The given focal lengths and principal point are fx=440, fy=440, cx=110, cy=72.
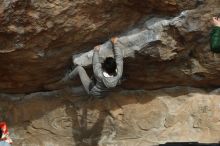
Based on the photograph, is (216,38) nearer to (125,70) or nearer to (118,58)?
(118,58)

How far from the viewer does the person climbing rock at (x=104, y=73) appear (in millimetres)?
3594

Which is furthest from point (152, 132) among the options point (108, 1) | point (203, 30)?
point (108, 1)

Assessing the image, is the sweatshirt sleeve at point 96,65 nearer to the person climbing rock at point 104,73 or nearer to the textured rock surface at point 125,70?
the person climbing rock at point 104,73

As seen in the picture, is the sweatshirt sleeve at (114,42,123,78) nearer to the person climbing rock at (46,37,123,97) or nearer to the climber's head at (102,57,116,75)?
the person climbing rock at (46,37,123,97)

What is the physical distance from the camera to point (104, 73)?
370 cm

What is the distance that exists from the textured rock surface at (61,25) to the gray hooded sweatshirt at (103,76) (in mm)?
168

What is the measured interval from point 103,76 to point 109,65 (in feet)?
0.47

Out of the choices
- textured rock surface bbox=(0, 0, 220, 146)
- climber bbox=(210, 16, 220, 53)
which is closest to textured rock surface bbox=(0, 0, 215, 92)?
textured rock surface bbox=(0, 0, 220, 146)

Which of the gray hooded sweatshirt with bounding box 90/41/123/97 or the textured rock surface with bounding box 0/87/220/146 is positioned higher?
the gray hooded sweatshirt with bounding box 90/41/123/97

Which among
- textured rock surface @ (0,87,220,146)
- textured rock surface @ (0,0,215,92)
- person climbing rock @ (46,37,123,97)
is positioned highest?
textured rock surface @ (0,0,215,92)

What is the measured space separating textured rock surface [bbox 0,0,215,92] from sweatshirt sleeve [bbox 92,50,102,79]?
148 millimetres

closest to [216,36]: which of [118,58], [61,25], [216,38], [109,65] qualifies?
[216,38]

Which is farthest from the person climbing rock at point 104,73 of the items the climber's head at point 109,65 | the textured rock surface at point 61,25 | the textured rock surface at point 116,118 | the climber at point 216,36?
the climber at point 216,36

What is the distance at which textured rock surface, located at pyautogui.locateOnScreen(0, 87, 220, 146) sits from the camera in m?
4.12
